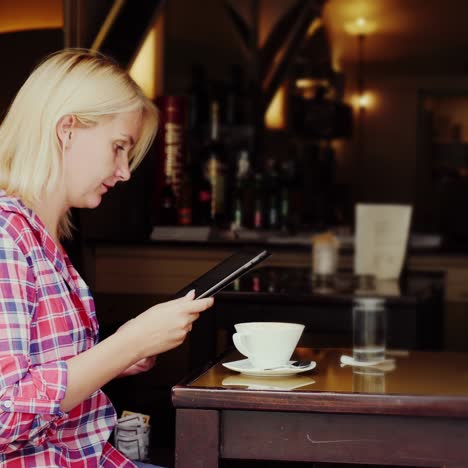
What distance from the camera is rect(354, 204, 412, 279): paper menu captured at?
337cm

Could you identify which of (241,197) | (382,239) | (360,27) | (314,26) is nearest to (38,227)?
(382,239)

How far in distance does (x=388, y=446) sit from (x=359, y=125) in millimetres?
6174

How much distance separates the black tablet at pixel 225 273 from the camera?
1525mm

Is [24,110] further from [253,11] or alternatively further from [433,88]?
[433,88]

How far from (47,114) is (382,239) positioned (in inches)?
80.3

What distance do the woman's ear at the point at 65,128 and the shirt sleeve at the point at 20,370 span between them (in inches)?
9.2

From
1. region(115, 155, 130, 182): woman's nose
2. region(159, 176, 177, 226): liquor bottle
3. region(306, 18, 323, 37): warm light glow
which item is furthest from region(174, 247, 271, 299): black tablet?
region(306, 18, 323, 37): warm light glow

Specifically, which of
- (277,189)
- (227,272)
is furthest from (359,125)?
(227,272)

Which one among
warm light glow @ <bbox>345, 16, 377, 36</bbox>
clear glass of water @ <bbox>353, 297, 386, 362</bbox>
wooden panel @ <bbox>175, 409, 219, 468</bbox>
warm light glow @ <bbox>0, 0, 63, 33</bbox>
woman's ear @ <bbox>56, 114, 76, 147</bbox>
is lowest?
wooden panel @ <bbox>175, 409, 219, 468</bbox>

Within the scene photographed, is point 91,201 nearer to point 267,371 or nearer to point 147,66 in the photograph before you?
point 267,371

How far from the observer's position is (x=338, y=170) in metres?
7.31

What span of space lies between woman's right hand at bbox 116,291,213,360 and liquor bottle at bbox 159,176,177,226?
1707 mm

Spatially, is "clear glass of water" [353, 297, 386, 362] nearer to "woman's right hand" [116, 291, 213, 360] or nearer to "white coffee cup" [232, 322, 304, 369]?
"white coffee cup" [232, 322, 304, 369]

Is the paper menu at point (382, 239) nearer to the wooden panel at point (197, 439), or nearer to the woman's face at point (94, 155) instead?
the woman's face at point (94, 155)
